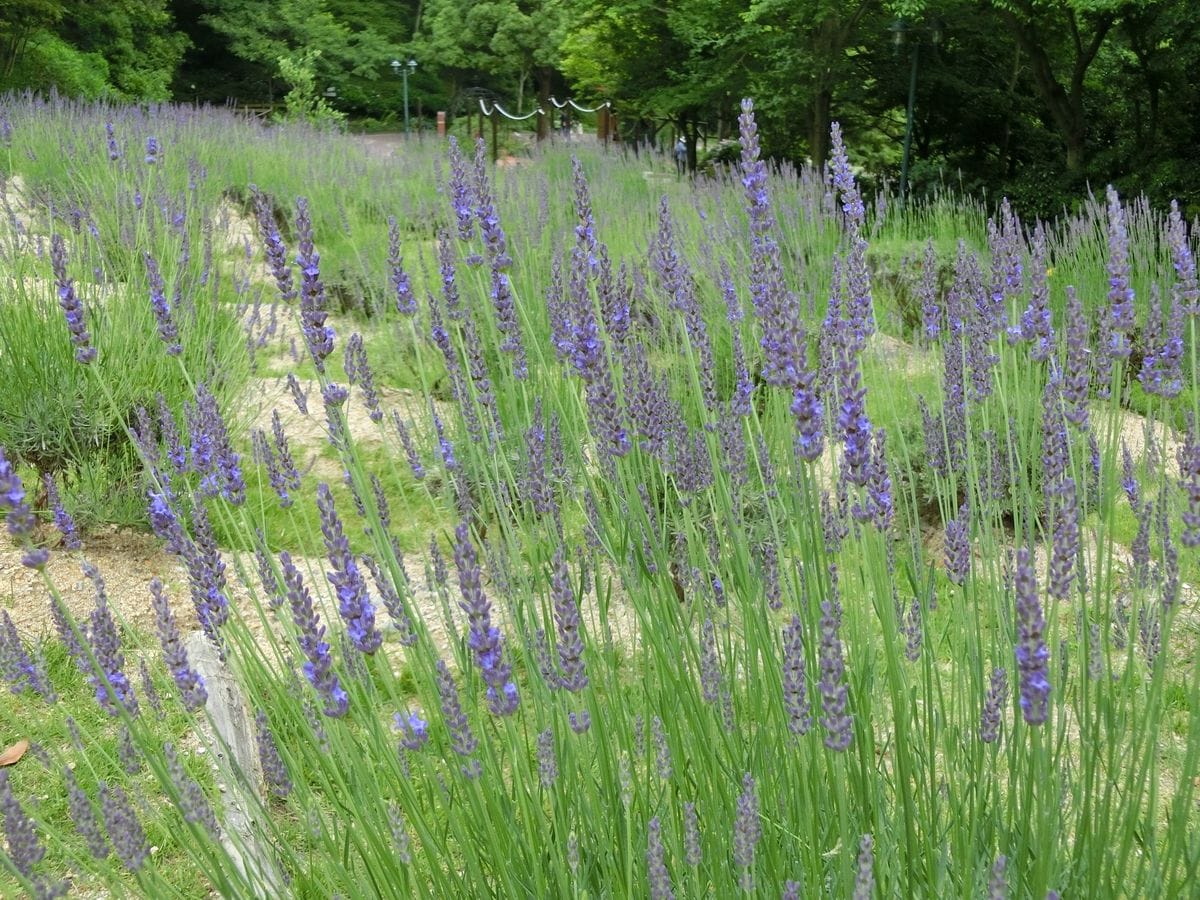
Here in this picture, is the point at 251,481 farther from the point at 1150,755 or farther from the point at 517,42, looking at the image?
the point at 517,42

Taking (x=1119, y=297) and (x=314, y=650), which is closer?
(x=314, y=650)

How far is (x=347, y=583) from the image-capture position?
132 cm

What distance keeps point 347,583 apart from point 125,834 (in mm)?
418

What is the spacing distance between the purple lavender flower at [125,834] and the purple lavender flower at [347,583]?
0.37 metres

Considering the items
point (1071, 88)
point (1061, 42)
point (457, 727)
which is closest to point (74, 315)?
point (457, 727)

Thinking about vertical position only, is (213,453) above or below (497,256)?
below

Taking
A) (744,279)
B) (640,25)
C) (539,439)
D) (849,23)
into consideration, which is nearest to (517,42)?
(640,25)

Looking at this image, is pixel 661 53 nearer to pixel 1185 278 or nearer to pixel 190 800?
pixel 1185 278

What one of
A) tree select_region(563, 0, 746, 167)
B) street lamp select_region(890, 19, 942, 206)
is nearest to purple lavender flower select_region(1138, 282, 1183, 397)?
street lamp select_region(890, 19, 942, 206)

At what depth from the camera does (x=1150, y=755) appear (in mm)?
1463

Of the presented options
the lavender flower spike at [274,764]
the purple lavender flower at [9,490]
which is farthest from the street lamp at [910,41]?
the purple lavender flower at [9,490]

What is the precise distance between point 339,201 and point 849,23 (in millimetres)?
5791

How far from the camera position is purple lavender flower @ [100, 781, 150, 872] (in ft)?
4.31

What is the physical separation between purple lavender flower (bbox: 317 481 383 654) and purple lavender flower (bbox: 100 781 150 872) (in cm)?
37
